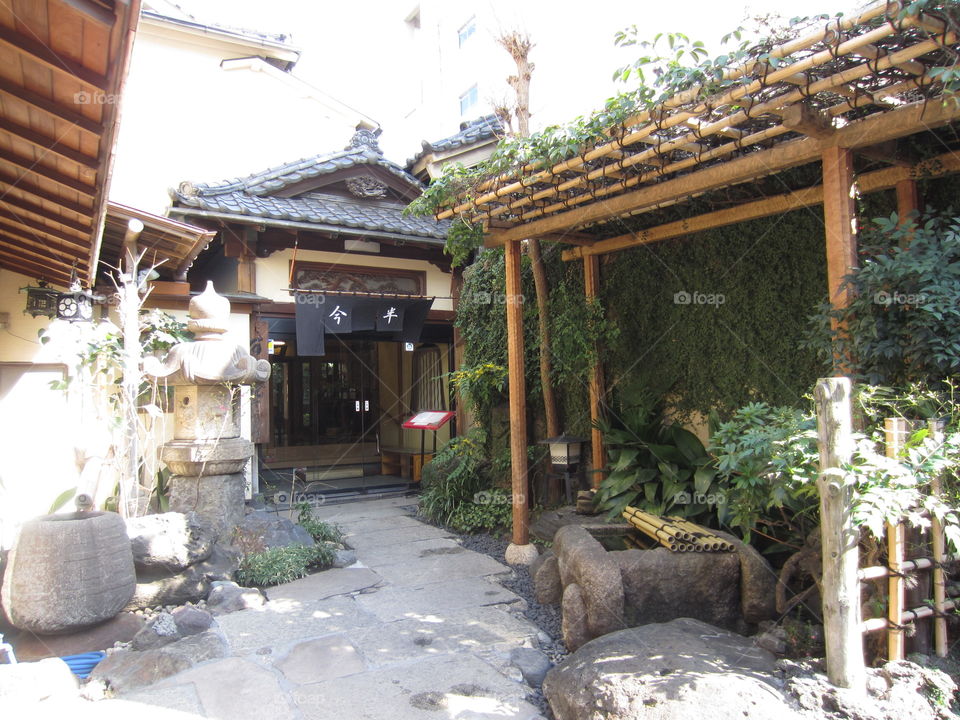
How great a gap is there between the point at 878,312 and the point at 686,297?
9.52ft

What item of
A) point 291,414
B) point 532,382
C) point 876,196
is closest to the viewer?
point 876,196

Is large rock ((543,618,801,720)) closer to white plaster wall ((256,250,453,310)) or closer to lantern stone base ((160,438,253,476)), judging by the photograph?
lantern stone base ((160,438,253,476))

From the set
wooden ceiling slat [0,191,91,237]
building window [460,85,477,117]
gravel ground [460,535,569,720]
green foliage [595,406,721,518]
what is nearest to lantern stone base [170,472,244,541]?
wooden ceiling slat [0,191,91,237]

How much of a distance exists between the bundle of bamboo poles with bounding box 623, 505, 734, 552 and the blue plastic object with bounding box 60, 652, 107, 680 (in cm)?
398

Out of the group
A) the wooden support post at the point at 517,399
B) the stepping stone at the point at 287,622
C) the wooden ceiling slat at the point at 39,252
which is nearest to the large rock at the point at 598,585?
the stepping stone at the point at 287,622

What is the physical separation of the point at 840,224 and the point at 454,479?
19.1 ft

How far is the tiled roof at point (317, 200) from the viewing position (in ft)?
29.2

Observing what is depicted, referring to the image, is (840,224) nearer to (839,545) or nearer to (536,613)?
(839,545)

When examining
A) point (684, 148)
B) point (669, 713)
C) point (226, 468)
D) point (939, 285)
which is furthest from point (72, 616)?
point (939, 285)

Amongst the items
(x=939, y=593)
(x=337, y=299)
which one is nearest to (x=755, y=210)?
(x=939, y=593)

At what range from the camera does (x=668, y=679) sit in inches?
130

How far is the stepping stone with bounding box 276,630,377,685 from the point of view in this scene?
159 inches

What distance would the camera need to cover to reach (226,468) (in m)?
6.46

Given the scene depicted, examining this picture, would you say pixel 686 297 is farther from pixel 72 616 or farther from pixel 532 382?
pixel 72 616
